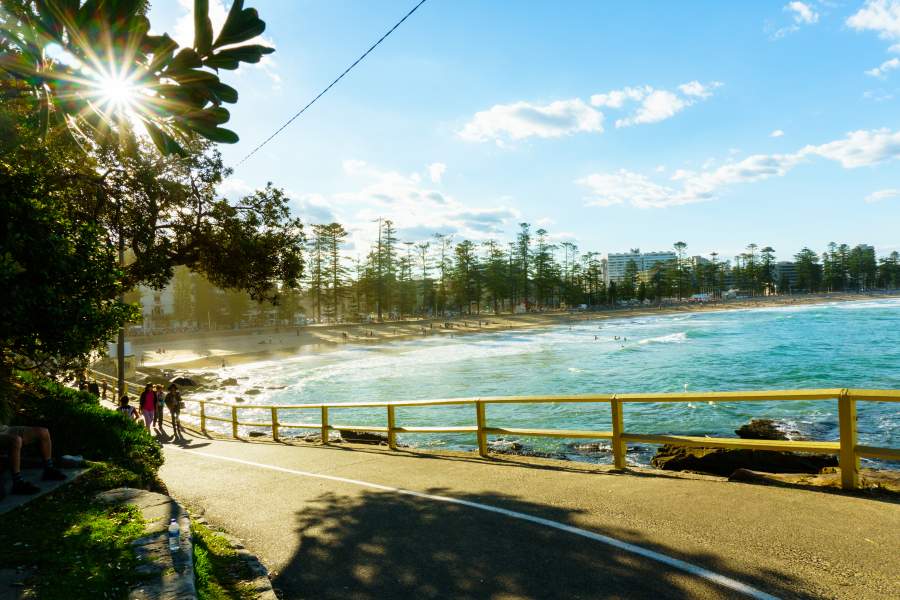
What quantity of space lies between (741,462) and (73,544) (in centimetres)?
1109

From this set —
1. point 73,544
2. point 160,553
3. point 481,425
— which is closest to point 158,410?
point 481,425

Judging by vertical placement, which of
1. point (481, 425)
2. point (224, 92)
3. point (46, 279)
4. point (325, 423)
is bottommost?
point (325, 423)

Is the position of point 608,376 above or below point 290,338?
below

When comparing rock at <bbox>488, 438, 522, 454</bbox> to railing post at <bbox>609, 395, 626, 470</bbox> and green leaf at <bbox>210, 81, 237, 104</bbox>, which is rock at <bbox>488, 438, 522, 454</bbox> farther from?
green leaf at <bbox>210, 81, 237, 104</bbox>

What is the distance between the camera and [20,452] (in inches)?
212

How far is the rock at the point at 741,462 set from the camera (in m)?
10.2

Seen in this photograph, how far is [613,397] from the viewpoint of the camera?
651 centimetres

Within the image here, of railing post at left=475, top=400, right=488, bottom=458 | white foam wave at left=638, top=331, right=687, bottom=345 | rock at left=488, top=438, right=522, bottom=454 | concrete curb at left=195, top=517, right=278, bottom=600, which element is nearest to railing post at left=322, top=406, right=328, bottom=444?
railing post at left=475, top=400, right=488, bottom=458

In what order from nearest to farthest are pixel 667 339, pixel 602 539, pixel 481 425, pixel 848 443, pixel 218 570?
1. pixel 218 570
2. pixel 602 539
3. pixel 848 443
4. pixel 481 425
5. pixel 667 339

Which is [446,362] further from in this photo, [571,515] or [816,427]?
[571,515]

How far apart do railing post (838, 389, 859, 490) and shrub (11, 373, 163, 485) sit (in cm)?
770

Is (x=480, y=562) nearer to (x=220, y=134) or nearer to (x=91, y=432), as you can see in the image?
(x=220, y=134)

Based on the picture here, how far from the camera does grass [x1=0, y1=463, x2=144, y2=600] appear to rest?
333 cm

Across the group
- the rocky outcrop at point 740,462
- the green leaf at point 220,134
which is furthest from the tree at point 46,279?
the rocky outcrop at point 740,462
